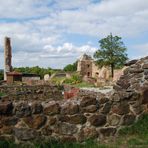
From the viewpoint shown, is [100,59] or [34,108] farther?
[100,59]

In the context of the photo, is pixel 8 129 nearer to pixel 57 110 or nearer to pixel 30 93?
pixel 57 110

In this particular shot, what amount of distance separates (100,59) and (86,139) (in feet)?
184

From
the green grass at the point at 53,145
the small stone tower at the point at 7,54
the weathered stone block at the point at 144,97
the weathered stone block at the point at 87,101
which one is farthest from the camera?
the small stone tower at the point at 7,54

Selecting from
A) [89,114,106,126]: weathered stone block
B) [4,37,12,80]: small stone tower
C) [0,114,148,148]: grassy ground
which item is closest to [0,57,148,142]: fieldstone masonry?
[89,114,106,126]: weathered stone block

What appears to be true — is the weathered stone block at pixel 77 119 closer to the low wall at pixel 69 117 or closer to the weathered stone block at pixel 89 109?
the low wall at pixel 69 117

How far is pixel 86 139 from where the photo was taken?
7145 mm

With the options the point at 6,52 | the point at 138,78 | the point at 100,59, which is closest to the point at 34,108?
the point at 138,78

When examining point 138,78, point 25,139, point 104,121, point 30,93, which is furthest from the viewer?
point 30,93

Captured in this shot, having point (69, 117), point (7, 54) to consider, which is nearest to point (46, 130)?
→ point (69, 117)

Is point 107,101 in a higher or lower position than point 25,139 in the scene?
higher

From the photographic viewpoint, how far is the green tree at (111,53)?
61938 mm

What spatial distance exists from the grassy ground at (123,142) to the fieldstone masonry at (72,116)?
15cm

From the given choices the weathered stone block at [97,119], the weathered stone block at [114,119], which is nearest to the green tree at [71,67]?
the weathered stone block at [114,119]

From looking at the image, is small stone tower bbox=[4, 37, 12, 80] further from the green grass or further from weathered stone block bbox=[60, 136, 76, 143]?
the green grass
